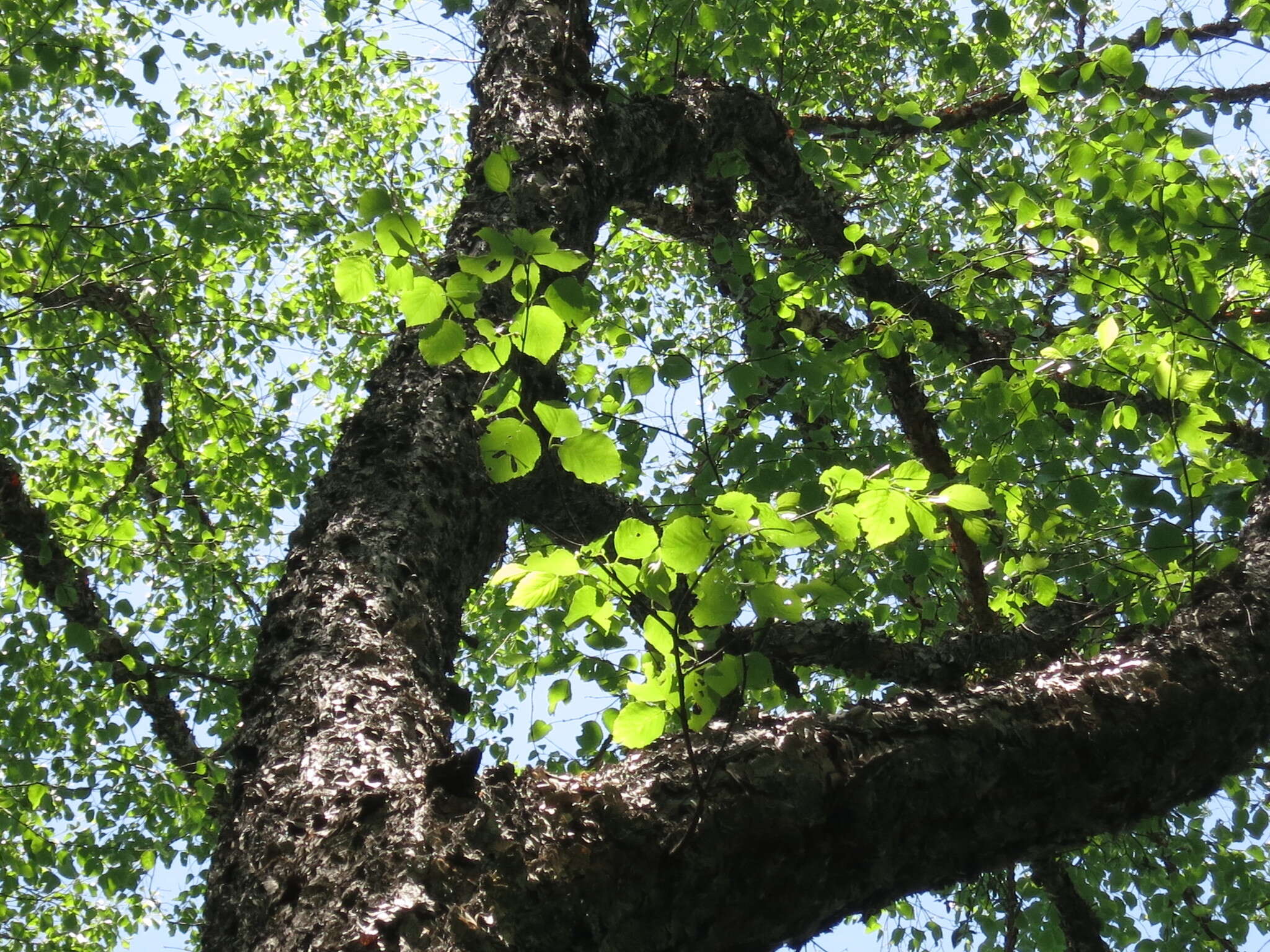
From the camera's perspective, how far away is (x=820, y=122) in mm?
6562

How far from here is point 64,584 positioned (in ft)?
15.5

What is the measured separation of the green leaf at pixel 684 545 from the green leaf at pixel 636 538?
5 cm

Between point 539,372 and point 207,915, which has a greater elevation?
point 539,372

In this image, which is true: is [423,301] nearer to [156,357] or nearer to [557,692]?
[557,692]

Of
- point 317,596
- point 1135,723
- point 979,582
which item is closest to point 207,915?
point 317,596

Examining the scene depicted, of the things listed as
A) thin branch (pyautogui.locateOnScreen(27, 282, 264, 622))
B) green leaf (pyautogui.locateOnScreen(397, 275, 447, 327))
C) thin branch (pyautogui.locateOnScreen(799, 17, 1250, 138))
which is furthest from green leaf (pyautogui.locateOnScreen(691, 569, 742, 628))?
thin branch (pyautogui.locateOnScreen(799, 17, 1250, 138))

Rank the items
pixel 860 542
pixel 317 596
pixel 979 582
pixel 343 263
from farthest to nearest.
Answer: pixel 860 542
pixel 979 582
pixel 317 596
pixel 343 263

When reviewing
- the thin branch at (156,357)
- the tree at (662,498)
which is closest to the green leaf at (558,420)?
the tree at (662,498)

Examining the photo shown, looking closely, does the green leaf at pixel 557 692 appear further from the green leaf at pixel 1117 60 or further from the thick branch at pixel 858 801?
the green leaf at pixel 1117 60

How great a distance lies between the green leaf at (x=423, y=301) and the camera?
179cm

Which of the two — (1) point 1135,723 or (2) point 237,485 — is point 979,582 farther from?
(2) point 237,485

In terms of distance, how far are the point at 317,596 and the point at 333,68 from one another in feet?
24.9

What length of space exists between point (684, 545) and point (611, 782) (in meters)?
0.44

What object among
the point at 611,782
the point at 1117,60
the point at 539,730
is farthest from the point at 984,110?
the point at 611,782
